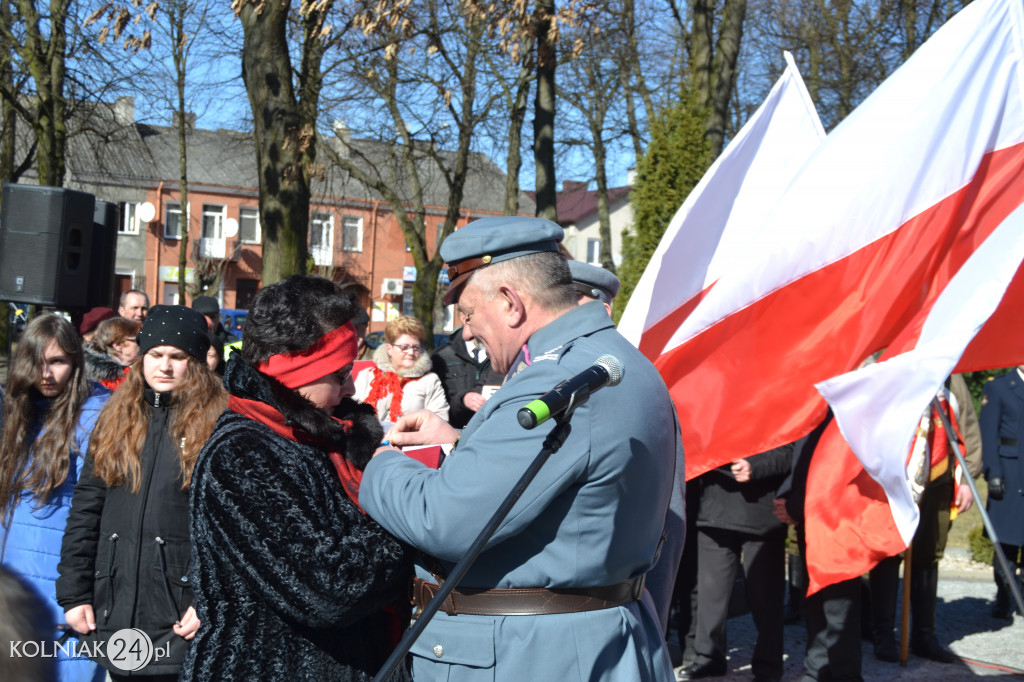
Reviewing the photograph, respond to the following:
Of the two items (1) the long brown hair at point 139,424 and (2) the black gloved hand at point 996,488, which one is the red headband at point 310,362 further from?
(2) the black gloved hand at point 996,488

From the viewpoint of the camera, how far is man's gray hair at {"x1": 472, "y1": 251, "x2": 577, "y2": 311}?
2.25 m

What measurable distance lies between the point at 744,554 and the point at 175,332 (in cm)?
339

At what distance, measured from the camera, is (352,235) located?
4300cm

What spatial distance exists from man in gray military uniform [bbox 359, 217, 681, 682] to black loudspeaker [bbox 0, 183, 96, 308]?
5.45m

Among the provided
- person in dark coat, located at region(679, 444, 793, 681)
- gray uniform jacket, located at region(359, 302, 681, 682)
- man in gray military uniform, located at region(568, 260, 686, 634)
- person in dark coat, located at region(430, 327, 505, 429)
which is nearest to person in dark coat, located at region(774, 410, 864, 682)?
person in dark coat, located at region(679, 444, 793, 681)

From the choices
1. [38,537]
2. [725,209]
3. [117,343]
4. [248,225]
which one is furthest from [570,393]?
[248,225]

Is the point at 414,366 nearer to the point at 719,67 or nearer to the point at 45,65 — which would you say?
the point at 719,67

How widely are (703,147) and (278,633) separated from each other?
24.5ft

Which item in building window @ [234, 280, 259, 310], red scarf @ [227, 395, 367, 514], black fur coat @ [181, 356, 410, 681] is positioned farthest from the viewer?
building window @ [234, 280, 259, 310]

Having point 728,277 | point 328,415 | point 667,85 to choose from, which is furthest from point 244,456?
point 667,85

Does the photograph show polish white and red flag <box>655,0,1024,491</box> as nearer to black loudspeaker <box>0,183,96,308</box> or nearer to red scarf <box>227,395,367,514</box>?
red scarf <box>227,395,367,514</box>

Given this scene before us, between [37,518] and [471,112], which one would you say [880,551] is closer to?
[37,518]

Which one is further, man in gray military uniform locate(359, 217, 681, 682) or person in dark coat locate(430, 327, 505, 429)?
person in dark coat locate(430, 327, 505, 429)

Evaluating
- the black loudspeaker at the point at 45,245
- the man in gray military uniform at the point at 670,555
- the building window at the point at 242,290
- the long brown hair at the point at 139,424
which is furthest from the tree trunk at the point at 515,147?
the building window at the point at 242,290
